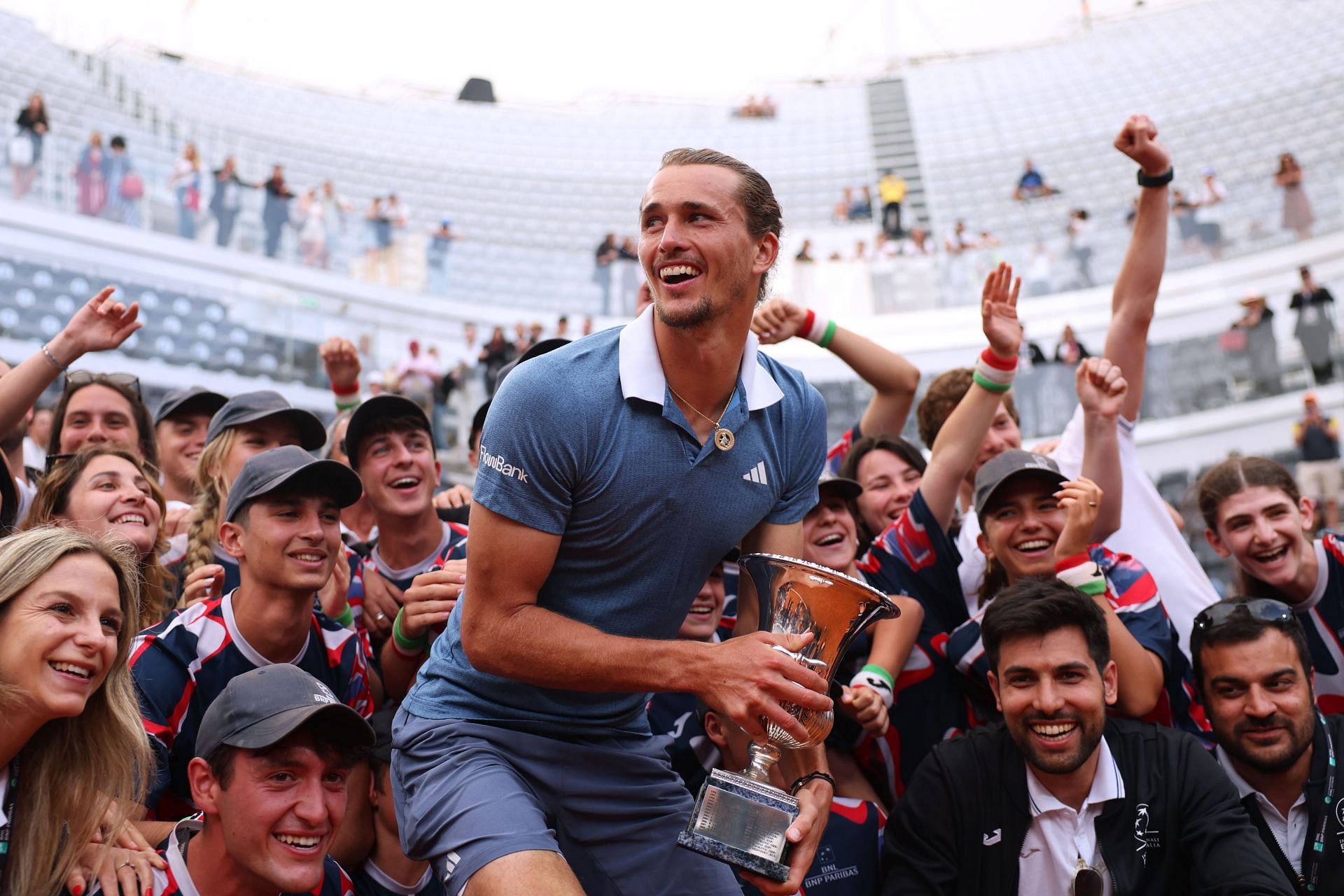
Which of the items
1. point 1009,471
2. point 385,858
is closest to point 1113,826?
point 1009,471

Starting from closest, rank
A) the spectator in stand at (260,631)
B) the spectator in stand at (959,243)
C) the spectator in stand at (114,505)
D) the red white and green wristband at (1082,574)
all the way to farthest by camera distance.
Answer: the spectator in stand at (260,631), the red white and green wristband at (1082,574), the spectator in stand at (114,505), the spectator in stand at (959,243)

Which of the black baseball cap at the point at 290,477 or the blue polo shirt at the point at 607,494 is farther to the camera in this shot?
the black baseball cap at the point at 290,477

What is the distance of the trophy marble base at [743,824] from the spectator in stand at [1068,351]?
9.79 m

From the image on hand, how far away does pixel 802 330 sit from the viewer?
173 inches

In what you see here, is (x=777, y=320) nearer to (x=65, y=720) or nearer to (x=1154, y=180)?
(x=1154, y=180)

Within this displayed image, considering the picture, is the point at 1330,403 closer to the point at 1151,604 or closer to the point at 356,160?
the point at 1151,604

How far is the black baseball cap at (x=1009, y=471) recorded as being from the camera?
380 centimetres

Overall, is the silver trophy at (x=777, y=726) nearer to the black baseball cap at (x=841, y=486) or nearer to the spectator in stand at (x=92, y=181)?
the black baseball cap at (x=841, y=486)

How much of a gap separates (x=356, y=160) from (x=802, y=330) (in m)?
23.7

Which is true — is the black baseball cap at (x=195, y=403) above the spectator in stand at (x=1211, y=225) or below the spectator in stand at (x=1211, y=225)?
below

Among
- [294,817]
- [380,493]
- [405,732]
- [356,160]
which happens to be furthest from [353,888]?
[356,160]

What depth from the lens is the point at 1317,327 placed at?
41.2 ft

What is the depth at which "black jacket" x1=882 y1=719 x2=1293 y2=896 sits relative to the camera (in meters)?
3.23

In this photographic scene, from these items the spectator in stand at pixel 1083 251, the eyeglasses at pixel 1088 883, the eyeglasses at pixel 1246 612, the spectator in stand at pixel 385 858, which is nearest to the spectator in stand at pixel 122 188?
the spectator in stand at pixel 1083 251
